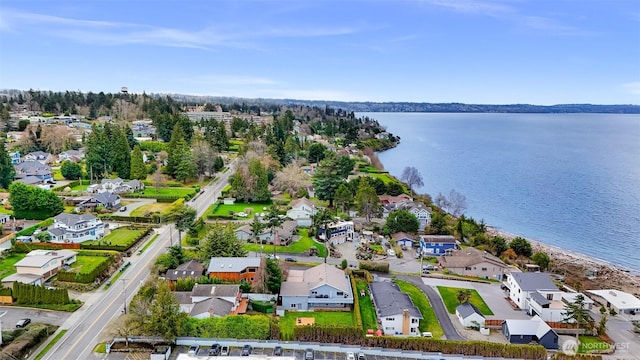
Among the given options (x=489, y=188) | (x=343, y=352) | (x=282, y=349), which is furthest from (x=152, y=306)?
(x=489, y=188)

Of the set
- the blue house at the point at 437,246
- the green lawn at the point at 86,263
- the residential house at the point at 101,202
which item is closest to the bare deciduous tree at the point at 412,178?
the blue house at the point at 437,246

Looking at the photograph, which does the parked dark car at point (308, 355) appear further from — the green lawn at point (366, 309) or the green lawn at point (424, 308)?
the green lawn at point (424, 308)

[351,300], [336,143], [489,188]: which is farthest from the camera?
[336,143]

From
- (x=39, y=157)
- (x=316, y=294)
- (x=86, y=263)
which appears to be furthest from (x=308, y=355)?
(x=39, y=157)

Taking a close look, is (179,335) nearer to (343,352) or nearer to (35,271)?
(343,352)

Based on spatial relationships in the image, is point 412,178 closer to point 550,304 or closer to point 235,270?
point 550,304

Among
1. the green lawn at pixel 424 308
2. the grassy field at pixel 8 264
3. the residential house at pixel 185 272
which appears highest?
the residential house at pixel 185 272

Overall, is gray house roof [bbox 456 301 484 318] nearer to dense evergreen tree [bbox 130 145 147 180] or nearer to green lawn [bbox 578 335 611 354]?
green lawn [bbox 578 335 611 354]
